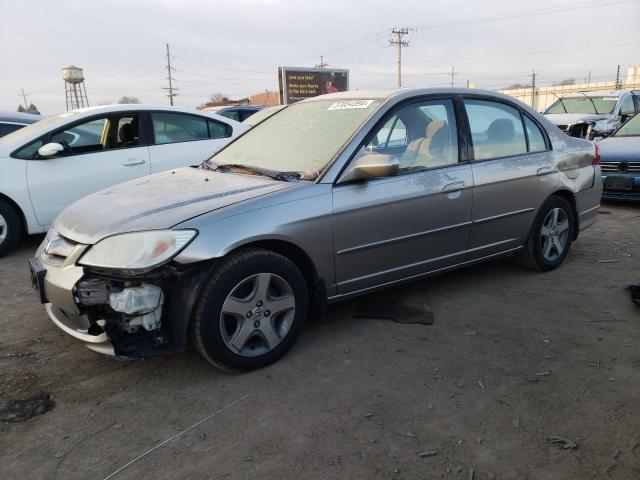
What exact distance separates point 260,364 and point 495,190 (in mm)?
2247

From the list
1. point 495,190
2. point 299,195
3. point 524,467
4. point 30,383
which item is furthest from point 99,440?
point 495,190

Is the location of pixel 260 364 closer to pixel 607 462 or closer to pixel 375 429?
pixel 375 429

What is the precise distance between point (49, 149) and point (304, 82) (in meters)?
30.4

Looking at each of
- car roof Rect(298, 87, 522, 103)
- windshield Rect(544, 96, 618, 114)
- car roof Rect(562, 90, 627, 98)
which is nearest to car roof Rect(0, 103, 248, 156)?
car roof Rect(298, 87, 522, 103)

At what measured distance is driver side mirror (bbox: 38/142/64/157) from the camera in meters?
5.25

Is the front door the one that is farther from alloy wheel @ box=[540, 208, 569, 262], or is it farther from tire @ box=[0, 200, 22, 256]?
tire @ box=[0, 200, 22, 256]

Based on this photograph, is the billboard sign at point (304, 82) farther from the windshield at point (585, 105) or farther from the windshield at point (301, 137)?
the windshield at point (301, 137)

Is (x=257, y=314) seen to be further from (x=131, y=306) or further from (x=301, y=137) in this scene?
(x=301, y=137)

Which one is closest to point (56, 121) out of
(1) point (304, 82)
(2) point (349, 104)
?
(2) point (349, 104)

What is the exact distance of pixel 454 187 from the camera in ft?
12.1

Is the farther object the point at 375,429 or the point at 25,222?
the point at 25,222

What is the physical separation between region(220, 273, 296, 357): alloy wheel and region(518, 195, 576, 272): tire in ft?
8.09

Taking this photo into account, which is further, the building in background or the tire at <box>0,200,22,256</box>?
the building in background

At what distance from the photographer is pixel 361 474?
212 cm
